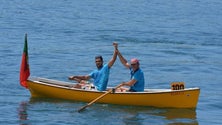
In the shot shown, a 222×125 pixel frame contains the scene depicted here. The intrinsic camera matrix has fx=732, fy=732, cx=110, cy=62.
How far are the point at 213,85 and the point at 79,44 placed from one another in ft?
34.9

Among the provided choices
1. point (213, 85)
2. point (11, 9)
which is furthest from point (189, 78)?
point (11, 9)

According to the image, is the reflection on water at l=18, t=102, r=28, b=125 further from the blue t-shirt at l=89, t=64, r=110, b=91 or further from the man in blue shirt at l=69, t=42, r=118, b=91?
the blue t-shirt at l=89, t=64, r=110, b=91

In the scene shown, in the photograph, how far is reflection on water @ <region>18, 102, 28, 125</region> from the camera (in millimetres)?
20431

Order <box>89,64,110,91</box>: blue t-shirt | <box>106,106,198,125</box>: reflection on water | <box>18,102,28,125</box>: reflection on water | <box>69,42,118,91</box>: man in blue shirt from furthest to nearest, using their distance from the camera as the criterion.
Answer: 1. <box>89,64,110,91</box>: blue t-shirt
2. <box>69,42,118,91</box>: man in blue shirt
3. <box>106,106,198,125</box>: reflection on water
4. <box>18,102,28,125</box>: reflection on water

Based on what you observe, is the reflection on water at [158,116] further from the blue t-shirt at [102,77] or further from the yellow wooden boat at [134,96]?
the blue t-shirt at [102,77]

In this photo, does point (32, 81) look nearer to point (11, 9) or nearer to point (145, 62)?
point (145, 62)

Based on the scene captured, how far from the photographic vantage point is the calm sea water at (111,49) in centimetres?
2156

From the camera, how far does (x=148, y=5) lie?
57469mm

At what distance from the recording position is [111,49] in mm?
34969

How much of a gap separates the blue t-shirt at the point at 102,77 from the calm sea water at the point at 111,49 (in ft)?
2.10


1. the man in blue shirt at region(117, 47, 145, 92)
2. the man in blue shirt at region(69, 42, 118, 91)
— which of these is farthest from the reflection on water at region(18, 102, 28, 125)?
the man in blue shirt at region(117, 47, 145, 92)

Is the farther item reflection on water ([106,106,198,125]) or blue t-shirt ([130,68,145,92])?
blue t-shirt ([130,68,145,92])

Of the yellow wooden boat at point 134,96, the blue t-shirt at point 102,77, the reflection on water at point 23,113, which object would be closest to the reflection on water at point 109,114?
the reflection on water at point 23,113

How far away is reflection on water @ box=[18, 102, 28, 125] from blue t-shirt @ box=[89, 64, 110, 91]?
2.27 metres
